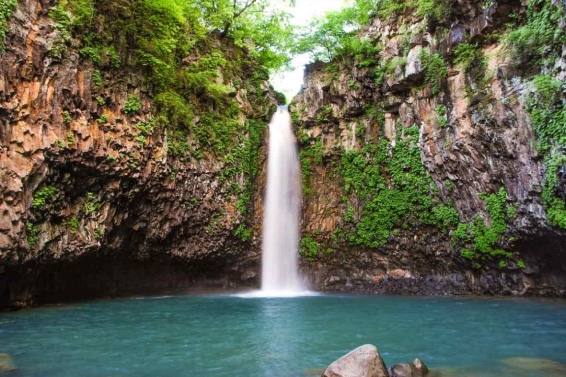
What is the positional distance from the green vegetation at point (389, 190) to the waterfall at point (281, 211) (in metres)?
2.72

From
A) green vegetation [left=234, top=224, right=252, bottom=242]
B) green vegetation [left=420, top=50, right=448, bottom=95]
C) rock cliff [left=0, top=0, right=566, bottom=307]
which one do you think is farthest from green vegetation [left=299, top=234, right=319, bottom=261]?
green vegetation [left=420, top=50, right=448, bottom=95]

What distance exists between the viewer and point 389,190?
A: 64.6 ft

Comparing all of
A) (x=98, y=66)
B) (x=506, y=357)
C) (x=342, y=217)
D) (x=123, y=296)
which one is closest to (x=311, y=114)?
(x=342, y=217)

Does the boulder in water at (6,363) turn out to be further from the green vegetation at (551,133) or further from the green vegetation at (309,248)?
the green vegetation at (309,248)

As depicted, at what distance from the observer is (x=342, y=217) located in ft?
69.4

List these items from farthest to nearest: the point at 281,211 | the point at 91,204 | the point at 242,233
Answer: the point at 281,211
the point at 242,233
the point at 91,204

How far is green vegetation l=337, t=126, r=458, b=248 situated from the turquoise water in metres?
4.42

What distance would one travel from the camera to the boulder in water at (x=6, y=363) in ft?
23.5

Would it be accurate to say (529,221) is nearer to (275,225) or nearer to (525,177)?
(525,177)

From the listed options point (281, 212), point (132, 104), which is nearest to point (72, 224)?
point (132, 104)

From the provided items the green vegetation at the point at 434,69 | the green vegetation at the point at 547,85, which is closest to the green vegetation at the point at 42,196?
the green vegetation at the point at 434,69

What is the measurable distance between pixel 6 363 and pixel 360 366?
6.11m

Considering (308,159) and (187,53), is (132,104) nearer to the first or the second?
(187,53)

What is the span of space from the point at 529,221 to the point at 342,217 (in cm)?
838
